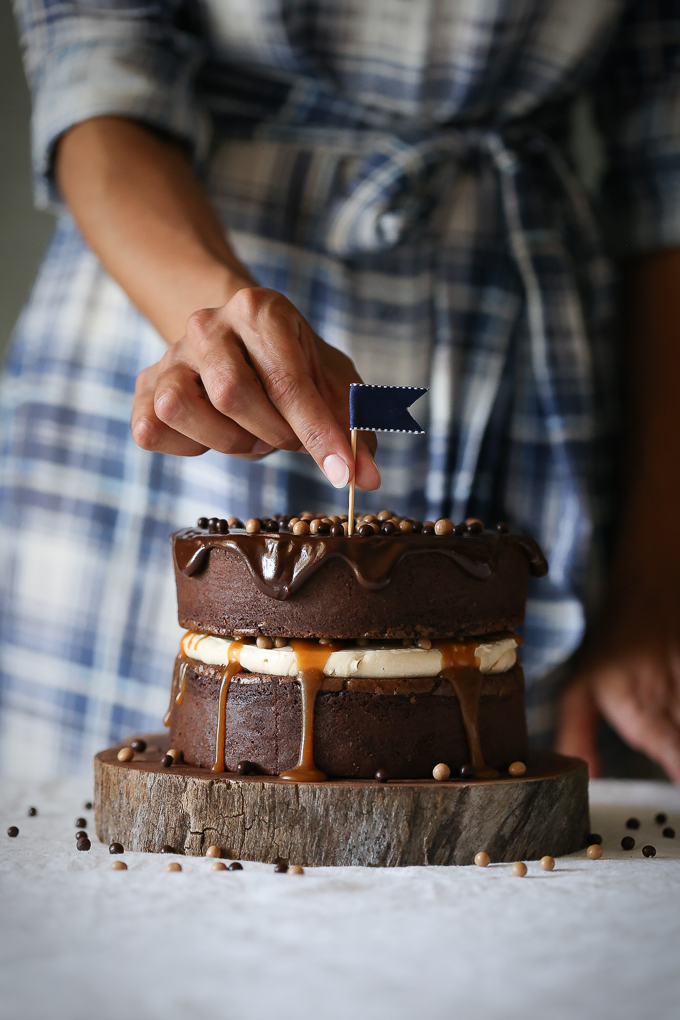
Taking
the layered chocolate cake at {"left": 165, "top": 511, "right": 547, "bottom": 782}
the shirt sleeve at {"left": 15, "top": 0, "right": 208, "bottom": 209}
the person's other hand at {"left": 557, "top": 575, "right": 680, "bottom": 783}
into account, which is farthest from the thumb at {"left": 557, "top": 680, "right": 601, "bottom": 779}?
the shirt sleeve at {"left": 15, "top": 0, "right": 208, "bottom": 209}

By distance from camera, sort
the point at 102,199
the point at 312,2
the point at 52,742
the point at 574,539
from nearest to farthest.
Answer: the point at 102,199
the point at 312,2
the point at 574,539
the point at 52,742

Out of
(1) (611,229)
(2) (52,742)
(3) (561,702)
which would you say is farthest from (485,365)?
(2) (52,742)

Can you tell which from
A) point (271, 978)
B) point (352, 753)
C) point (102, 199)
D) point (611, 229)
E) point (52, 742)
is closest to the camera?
point (271, 978)

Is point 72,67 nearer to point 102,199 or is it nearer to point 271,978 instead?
point 102,199

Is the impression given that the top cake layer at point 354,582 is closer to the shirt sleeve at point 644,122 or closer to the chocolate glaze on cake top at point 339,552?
the chocolate glaze on cake top at point 339,552

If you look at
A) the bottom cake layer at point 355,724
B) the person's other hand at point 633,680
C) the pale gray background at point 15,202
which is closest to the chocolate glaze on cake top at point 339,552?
the bottom cake layer at point 355,724

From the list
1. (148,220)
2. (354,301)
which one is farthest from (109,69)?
(354,301)
